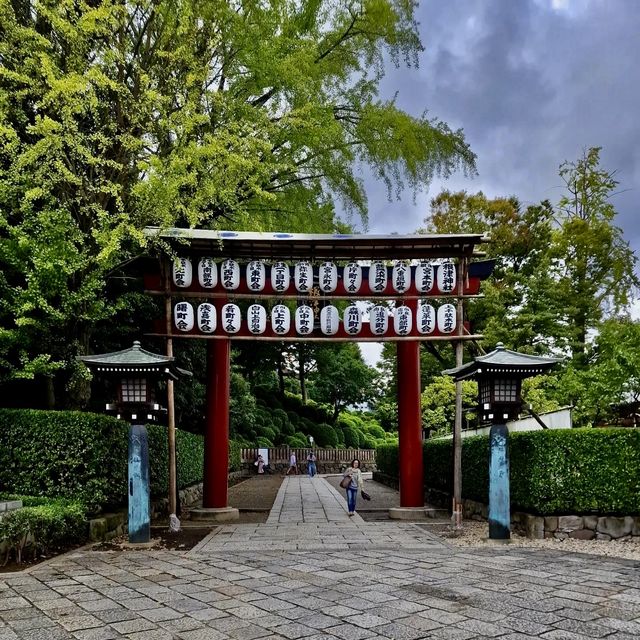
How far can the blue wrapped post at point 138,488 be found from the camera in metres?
9.55

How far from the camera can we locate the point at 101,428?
10062 millimetres

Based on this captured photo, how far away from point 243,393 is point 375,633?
76.0 ft

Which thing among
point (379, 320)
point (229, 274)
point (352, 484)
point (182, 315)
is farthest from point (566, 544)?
point (182, 315)

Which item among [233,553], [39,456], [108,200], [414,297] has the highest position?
[108,200]

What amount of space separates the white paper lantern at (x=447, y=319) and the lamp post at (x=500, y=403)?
250 cm

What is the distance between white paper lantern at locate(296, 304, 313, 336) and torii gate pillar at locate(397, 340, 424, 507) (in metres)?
2.18

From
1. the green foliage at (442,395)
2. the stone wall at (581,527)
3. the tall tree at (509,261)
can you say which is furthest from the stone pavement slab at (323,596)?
the tall tree at (509,261)

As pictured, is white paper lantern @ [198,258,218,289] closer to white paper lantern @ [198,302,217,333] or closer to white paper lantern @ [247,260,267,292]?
white paper lantern @ [198,302,217,333]

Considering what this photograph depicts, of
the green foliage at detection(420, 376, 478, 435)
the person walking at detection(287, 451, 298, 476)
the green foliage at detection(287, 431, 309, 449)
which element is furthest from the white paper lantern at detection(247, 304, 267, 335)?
the green foliage at detection(287, 431, 309, 449)

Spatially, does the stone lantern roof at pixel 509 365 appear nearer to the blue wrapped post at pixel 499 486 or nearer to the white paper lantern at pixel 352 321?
the blue wrapped post at pixel 499 486

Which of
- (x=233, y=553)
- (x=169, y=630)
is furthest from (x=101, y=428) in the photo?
(x=169, y=630)

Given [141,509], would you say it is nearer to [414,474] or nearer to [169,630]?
[169,630]

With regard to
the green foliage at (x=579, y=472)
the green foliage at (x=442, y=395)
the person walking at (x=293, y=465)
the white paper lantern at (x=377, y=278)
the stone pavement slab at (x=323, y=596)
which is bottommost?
the person walking at (x=293, y=465)

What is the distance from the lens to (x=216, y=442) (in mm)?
12656
